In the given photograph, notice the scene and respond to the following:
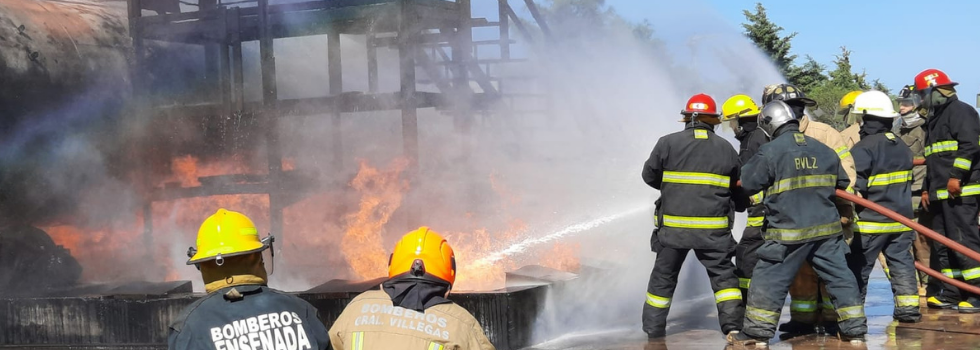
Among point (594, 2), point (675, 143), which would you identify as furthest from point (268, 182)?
point (594, 2)

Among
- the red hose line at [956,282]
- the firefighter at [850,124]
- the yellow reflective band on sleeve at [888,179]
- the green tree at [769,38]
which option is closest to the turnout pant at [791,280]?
the yellow reflective band on sleeve at [888,179]

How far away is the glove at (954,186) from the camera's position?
24.6ft

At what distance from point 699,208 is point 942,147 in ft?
8.28

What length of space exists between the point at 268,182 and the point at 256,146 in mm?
750

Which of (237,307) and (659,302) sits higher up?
(237,307)

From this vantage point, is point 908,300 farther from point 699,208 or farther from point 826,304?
point 699,208

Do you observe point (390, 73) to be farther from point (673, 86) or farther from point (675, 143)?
point (675, 143)

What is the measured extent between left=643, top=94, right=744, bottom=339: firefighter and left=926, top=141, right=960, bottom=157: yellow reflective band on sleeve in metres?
2.13

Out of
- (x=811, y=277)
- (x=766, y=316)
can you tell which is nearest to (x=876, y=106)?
(x=811, y=277)

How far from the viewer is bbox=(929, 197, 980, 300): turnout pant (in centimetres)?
748

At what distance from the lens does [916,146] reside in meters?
8.90

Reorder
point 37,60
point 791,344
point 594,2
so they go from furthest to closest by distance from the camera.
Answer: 1. point 594,2
2. point 37,60
3. point 791,344

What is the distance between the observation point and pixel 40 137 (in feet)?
36.5

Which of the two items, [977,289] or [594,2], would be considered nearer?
[977,289]
